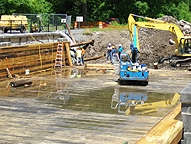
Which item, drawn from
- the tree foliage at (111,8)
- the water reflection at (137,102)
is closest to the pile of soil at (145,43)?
the tree foliage at (111,8)

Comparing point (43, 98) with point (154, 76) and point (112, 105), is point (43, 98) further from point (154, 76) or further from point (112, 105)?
point (154, 76)

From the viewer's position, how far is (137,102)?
1541 centimetres

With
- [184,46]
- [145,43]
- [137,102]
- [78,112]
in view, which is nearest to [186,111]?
[78,112]

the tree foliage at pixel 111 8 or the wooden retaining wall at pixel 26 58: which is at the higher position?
the tree foliage at pixel 111 8

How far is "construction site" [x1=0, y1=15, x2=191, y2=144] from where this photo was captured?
361 inches

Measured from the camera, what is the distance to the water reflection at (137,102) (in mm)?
13664

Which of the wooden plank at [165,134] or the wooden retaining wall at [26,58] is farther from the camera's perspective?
the wooden retaining wall at [26,58]

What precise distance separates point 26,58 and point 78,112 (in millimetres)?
13027

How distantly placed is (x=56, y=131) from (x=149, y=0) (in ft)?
176

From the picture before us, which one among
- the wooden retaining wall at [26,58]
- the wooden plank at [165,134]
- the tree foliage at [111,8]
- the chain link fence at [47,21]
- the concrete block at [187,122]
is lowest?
the wooden plank at [165,134]

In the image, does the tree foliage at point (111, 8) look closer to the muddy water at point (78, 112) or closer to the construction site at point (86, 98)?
the construction site at point (86, 98)

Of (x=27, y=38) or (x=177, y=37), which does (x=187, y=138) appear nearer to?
(x=27, y=38)

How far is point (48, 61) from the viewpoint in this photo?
28.7 metres

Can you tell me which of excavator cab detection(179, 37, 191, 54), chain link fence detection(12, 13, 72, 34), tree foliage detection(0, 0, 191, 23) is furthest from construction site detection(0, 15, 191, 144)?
tree foliage detection(0, 0, 191, 23)
